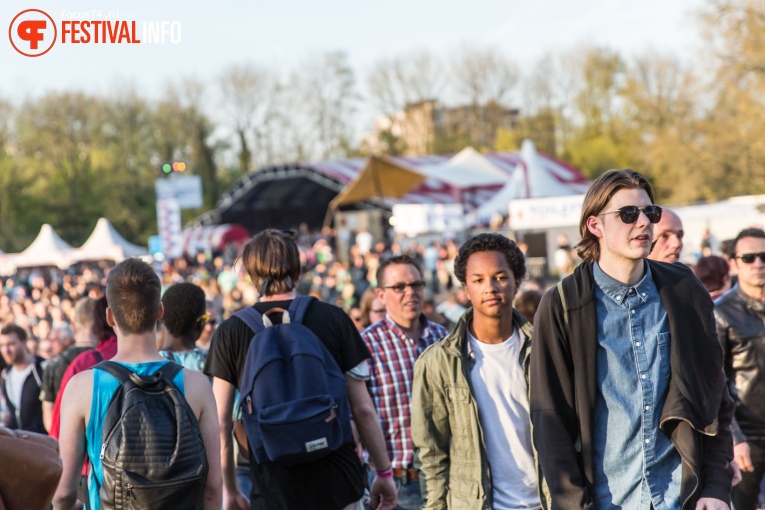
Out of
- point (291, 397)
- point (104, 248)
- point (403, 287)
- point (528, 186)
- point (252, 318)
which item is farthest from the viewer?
point (104, 248)

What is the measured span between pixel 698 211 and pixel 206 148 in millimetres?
43173

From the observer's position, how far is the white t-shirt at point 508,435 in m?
4.24

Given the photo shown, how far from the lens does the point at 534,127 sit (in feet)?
224

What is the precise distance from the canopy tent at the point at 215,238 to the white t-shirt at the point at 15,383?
40.5 m

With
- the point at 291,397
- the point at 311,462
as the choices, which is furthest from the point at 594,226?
the point at 311,462

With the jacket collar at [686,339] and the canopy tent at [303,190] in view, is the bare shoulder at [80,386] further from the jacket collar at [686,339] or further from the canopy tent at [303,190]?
the canopy tent at [303,190]

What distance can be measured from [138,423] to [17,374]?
5427 mm

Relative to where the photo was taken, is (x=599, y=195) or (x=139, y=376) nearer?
(x=599, y=195)

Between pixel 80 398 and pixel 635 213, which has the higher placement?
pixel 635 213

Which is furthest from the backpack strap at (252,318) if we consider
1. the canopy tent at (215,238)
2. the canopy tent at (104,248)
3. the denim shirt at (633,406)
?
the canopy tent at (215,238)

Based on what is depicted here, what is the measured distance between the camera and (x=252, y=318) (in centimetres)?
453

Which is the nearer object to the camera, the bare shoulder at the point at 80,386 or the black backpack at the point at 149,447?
the black backpack at the point at 149,447

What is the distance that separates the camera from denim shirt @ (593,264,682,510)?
11.3 ft

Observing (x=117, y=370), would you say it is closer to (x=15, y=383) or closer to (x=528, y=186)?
(x=15, y=383)
